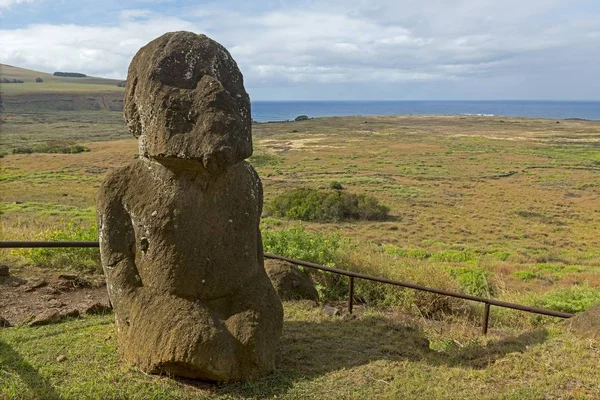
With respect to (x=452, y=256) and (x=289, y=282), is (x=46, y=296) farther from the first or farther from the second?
(x=452, y=256)

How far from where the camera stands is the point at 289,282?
26.2ft

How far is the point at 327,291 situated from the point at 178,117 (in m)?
5.53

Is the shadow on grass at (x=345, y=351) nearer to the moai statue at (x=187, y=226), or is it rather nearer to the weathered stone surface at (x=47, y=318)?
the moai statue at (x=187, y=226)

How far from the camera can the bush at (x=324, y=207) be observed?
91.9 feet

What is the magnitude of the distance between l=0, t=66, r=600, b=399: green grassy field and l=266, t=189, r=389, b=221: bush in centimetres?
86

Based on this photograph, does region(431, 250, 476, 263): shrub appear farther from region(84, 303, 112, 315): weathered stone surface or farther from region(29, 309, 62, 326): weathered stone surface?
region(29, 309, 62, 326): weathered stone surface

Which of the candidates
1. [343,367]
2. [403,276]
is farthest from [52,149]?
[343,367]

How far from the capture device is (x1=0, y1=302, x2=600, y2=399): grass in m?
4.67

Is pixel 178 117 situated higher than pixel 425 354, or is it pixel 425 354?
pixel 178 117

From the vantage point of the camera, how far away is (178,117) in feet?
15.5

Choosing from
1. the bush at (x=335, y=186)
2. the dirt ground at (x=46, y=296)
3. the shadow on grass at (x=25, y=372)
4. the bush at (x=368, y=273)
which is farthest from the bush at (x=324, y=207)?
the shadow on grass at (x=25, y=372)

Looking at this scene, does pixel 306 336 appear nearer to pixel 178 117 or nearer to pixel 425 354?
pixel 425 354

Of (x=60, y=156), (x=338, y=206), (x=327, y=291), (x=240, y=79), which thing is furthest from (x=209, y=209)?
(x=60, y=156)

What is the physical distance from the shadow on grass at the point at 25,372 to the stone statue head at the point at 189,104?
6.93 ft
